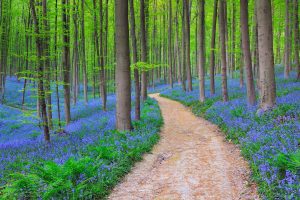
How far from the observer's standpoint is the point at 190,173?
749cm

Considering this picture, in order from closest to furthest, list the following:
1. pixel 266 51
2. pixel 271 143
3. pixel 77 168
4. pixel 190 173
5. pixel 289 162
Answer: pixel 289 162
pixel 77 168
pixel 271 143
pixel 190 173
pixel 266 51

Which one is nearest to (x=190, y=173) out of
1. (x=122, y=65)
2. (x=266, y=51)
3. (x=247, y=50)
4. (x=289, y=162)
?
(x=289, y=162)

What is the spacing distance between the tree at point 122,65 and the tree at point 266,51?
5.42 m

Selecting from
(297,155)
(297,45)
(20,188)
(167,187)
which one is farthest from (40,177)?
(297,45)

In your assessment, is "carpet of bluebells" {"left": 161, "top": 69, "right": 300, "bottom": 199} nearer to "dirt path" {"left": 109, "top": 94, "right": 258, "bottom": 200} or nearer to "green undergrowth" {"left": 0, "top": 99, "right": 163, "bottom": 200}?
"dirt path" {"left": 109, "top": 94, "right": 258, "bottom": 200}

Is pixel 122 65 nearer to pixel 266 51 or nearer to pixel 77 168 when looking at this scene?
pixel 266 51

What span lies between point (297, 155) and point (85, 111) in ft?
68.4

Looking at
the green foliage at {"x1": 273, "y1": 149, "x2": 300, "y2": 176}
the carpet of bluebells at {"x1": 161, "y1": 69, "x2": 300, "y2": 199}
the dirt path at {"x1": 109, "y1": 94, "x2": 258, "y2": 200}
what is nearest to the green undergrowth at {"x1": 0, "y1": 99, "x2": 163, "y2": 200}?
the dirt path at {"x1": 109, "y1": 94, "x2": 258, "y2": 200}

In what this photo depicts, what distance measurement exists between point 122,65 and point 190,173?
231 inches

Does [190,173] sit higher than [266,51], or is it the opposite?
[266,51]

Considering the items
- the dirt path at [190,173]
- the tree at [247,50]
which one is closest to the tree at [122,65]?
the dirt path at [190,173]

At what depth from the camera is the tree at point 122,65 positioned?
11523mm

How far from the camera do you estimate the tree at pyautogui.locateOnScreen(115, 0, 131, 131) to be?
11.5m

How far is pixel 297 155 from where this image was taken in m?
5.29
